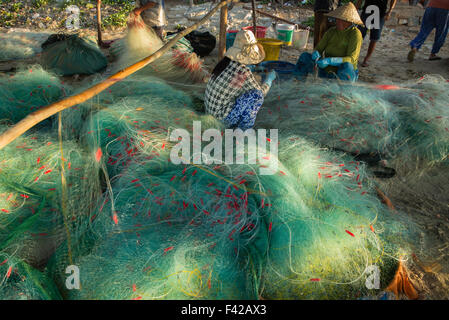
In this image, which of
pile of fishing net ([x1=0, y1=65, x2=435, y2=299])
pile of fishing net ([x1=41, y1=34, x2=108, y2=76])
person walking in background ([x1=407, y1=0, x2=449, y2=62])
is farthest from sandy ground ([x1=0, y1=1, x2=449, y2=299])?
person walking in background ([x1=407, y1=0, x2=449, y2=62])

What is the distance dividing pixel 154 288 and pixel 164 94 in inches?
101

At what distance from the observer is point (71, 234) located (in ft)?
7.46

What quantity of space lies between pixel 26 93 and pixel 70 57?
2329 mm

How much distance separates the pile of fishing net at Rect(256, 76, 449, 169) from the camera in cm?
342

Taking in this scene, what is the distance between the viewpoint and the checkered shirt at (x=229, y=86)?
3.26m

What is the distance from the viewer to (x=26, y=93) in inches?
145

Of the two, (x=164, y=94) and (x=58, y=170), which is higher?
(x=164, y=94)

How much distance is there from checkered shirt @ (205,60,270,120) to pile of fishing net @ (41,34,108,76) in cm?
352

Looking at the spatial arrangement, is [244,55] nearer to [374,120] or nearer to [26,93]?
[374,120]

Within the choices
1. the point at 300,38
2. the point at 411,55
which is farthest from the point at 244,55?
the point at 411,55

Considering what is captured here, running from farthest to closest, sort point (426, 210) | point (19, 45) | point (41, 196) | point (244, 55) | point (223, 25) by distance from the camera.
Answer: point (19, 45) < point (223, 25) < point (244, 55) < point (426, 210) < point (41, 196)
